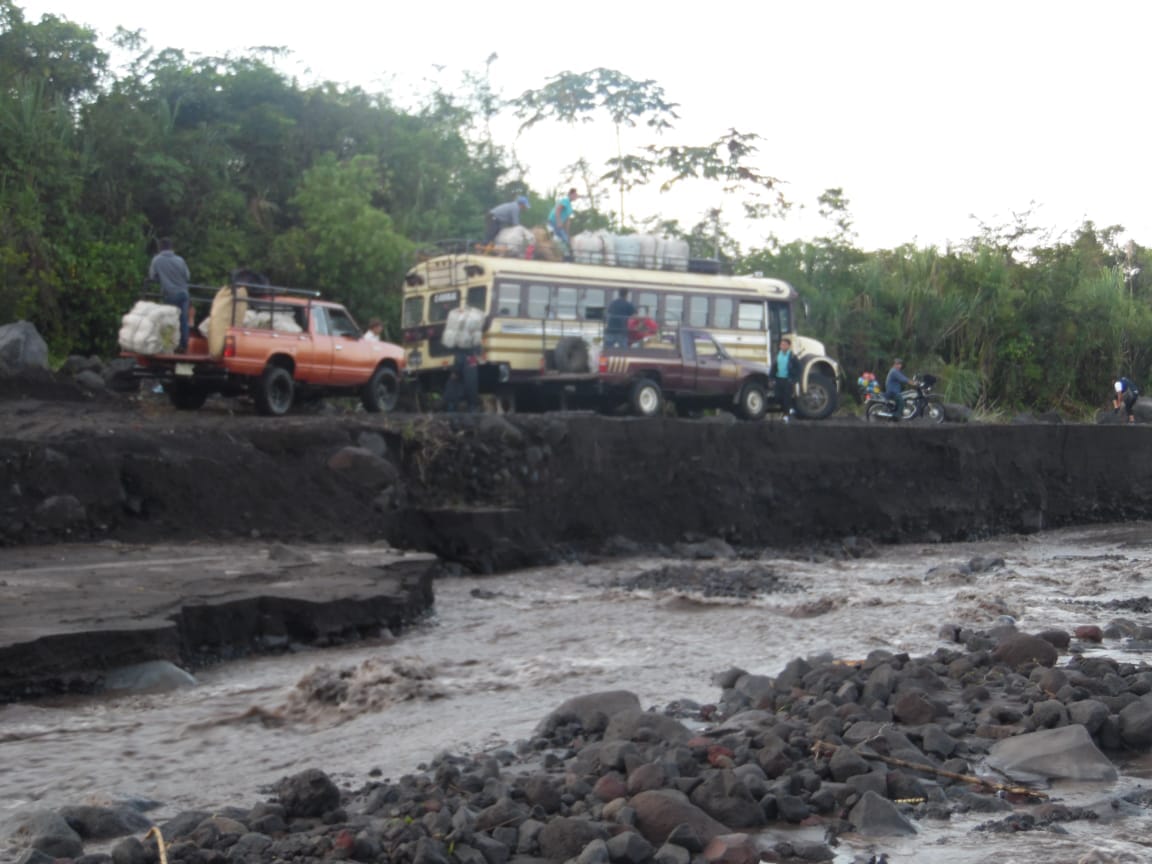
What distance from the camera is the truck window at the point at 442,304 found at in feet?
67.9

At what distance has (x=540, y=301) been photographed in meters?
20.7

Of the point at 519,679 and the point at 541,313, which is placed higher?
the point at 541,313

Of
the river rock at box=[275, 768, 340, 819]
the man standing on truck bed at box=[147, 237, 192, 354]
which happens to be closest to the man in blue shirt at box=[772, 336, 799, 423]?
the man standing on truck bed at box=[147, 237, 192, 354]

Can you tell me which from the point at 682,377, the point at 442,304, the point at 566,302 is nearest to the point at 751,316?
the point at 682,377

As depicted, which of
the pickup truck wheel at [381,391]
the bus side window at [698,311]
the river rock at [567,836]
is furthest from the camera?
the bus side window at [698,311]

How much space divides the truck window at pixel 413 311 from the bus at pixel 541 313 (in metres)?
0.02

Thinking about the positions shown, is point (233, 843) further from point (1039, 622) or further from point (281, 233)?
point (281, 233)

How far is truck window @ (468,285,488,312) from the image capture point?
2017 cm

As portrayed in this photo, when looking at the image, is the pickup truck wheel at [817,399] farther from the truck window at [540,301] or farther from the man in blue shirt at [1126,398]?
the man in blue shirt at [1126,398]


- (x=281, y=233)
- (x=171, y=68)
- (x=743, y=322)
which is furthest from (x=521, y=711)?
(x=171, y=68)

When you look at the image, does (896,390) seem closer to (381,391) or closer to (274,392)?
(381,391)

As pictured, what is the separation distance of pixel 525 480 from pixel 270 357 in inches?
140

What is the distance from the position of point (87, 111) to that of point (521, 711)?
1883cm

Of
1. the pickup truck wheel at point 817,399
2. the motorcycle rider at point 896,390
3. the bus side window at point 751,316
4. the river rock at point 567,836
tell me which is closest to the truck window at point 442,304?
the bus side window at point 751,316
